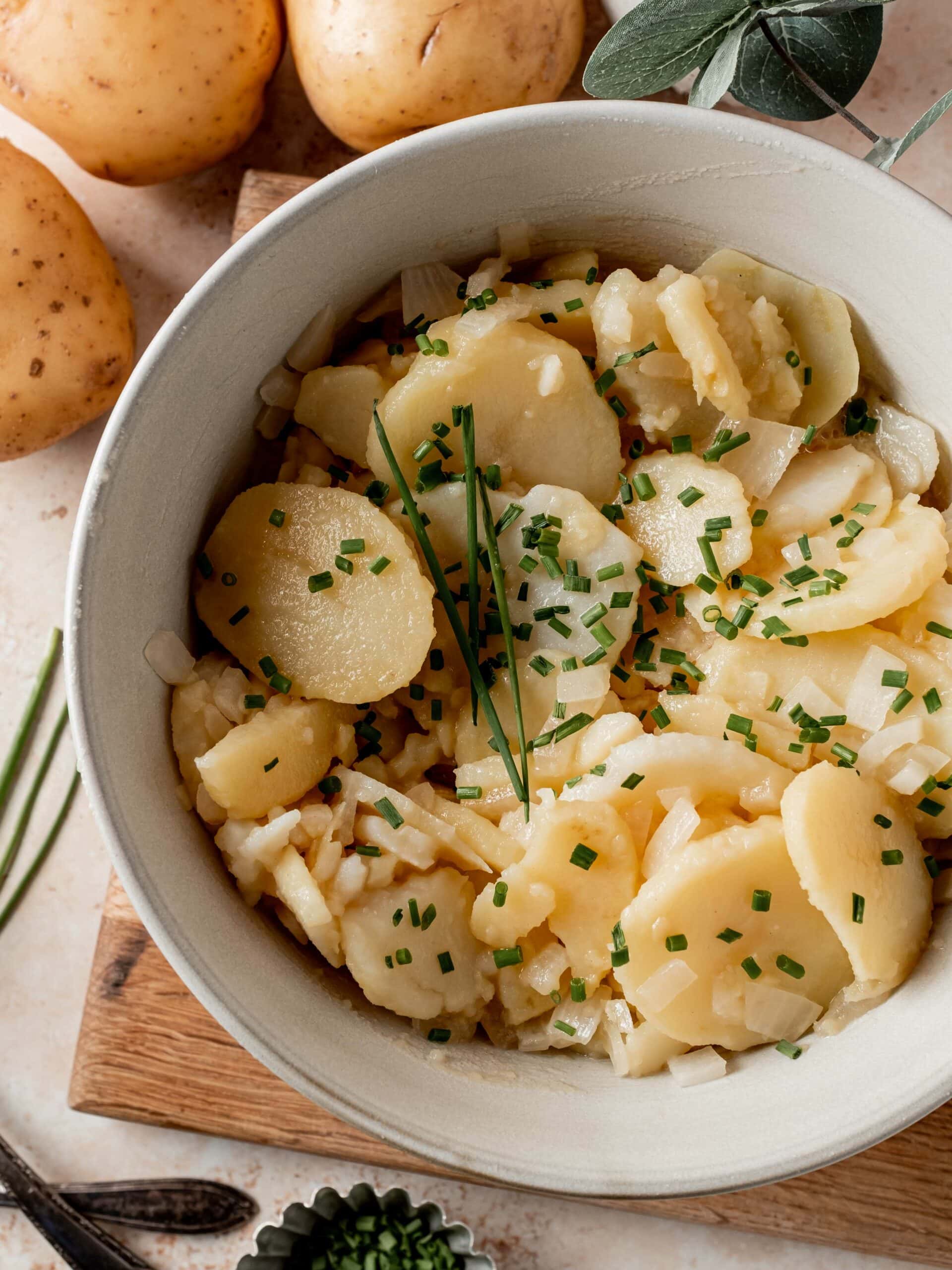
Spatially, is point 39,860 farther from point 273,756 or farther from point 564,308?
point 564,308

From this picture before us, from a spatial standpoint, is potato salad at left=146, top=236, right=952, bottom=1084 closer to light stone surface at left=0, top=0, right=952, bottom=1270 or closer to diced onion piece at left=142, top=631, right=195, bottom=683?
diced onion piece at left=142, top=631, right=195, bottom=683

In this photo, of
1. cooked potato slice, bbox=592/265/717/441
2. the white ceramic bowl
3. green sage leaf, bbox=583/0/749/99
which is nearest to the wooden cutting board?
the white ceramic bowl

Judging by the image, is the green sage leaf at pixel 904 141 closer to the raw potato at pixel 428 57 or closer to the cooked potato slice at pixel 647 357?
the cooked potato slice at pixel 647 357

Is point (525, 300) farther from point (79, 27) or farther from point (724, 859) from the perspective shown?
point (79, 27)

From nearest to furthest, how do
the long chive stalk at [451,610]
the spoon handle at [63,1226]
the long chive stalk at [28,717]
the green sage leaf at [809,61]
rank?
the long chive stalk at [451,610] < the green sage leaf at [809,61] < the spoon handle at [63,1226] < the long chive stalk at [28,717]

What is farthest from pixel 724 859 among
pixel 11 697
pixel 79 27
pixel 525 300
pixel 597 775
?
pixel 79 27

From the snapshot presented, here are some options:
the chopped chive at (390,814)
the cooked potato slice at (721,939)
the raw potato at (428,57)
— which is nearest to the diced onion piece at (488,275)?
the raw potato at (428,57)

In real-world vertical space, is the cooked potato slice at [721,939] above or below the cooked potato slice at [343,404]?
below
